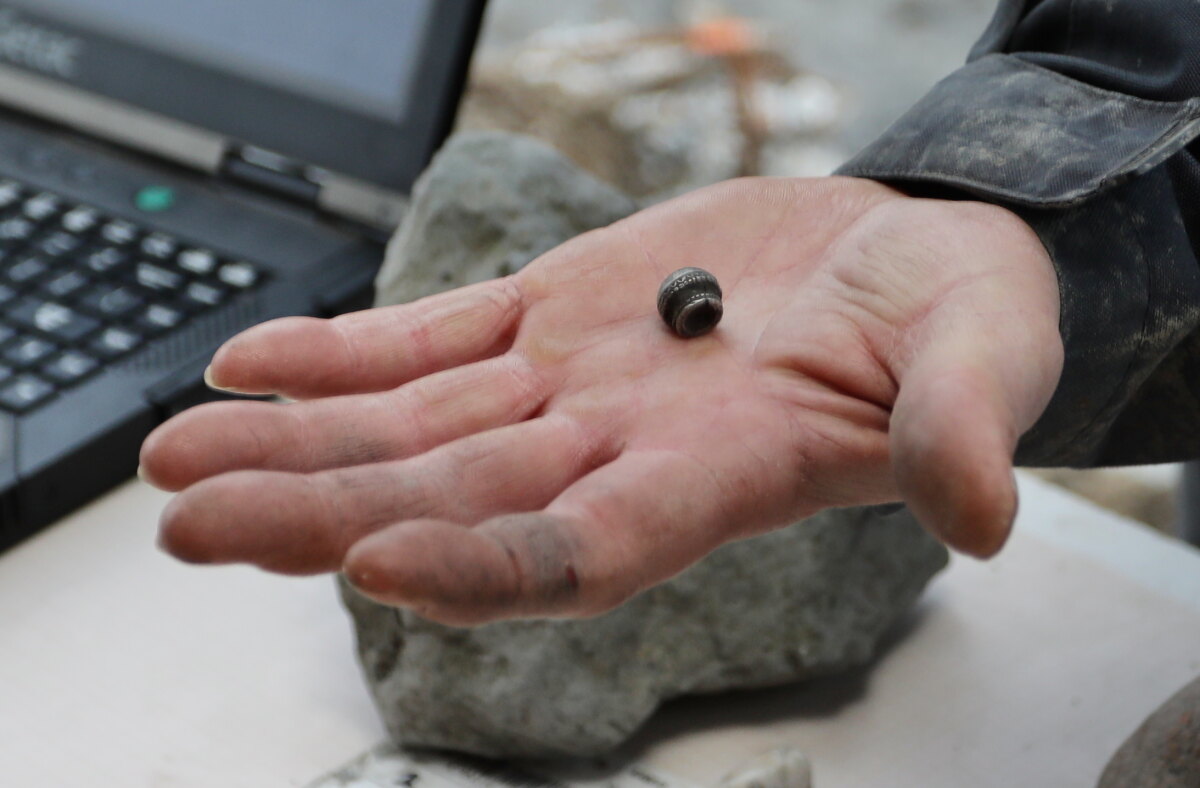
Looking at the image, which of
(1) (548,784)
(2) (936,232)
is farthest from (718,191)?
(1) (548,784)

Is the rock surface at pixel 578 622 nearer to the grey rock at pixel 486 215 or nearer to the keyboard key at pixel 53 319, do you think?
the grey rock at pixel 486 215

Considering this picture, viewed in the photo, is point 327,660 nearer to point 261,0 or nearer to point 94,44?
point 261,0

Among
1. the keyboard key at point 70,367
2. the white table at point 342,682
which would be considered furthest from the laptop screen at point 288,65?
the white table at point 342,682

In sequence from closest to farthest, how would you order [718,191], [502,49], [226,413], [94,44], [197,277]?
[226,413], [718,191], [197,277], [94,44], [502,49]

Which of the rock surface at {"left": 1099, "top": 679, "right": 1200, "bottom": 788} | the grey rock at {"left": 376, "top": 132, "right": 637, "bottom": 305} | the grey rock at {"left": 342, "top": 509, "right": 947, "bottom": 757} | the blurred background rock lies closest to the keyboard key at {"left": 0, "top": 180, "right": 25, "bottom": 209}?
the grey rock at {"left": 376, "top": 132, "right": 637, "bottom": 305}

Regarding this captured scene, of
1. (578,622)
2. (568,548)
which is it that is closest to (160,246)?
(578,622)
